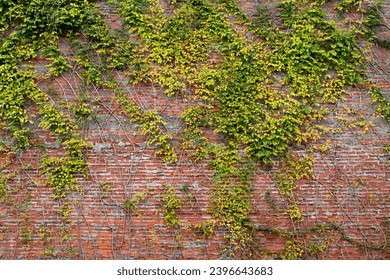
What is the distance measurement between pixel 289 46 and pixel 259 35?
0.45 meters

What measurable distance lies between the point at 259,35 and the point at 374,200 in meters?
2.77

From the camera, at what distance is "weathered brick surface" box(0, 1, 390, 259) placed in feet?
18.1

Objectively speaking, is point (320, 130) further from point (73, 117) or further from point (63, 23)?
point (63, 23)

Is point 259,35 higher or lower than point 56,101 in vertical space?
higher

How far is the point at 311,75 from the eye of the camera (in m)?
5.66

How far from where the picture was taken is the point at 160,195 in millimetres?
5590

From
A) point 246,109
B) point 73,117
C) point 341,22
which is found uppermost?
point 341,22

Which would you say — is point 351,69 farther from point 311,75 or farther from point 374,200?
point 374,200

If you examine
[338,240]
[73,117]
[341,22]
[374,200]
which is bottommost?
[338,240]

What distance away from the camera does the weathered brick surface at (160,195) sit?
217 inches

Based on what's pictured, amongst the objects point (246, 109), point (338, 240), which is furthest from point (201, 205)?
point (338, 240)

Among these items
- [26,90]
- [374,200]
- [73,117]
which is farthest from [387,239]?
[26,90]

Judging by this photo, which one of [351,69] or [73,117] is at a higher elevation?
[351,69]

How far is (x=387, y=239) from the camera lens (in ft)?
17.9
